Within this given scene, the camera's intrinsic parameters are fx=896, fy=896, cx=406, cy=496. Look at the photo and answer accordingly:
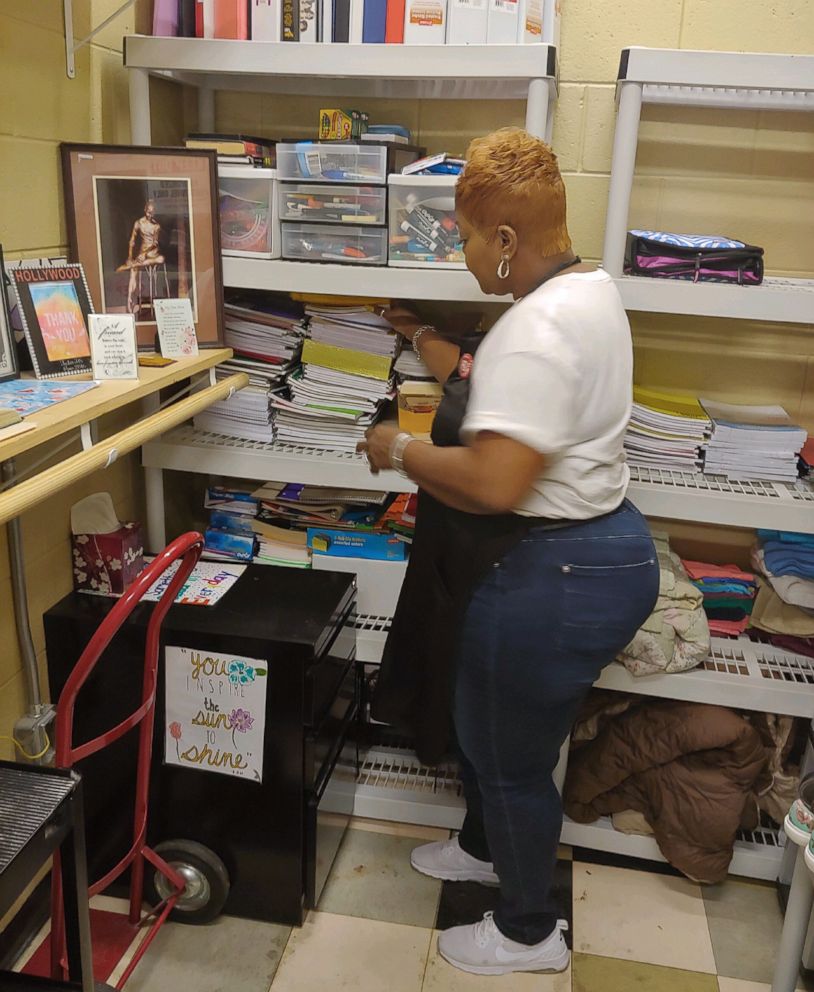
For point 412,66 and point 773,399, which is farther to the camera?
point 773,399

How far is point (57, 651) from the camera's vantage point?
6.18 ft

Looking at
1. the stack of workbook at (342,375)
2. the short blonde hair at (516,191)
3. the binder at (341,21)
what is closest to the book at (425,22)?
the binder at (341,21)

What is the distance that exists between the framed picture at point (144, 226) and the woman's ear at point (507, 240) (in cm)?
71

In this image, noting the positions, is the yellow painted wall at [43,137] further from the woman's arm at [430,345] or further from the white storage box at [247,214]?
the woman's arm at [430,345]

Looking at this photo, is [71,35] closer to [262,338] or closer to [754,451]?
[262,338]

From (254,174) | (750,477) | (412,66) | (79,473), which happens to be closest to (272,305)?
(254,174)

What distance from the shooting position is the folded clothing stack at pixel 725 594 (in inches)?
84.0

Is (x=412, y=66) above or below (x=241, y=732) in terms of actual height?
above

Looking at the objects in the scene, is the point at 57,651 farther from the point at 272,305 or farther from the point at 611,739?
the point at 611,739

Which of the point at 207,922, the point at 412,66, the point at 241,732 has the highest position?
the point at 412,66

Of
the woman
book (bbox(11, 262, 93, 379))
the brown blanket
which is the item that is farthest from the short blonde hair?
the brown blanket

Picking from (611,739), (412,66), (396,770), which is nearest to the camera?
(412,66)

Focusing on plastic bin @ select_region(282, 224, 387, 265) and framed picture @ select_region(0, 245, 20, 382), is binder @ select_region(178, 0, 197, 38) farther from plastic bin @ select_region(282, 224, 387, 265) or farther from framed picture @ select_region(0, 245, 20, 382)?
framed picture @ select_region(0, 245, 20, 382)

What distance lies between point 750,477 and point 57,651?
5.10 feet
